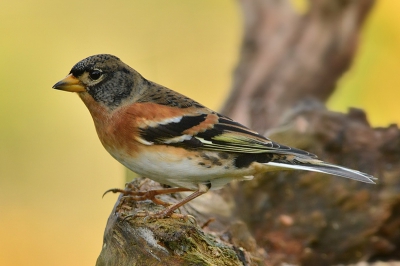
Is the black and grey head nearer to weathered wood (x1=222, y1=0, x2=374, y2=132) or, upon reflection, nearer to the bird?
the bird

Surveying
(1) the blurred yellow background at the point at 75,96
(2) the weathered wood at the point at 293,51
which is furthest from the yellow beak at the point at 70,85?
(1) the blurred yellow background at the point at 75,96

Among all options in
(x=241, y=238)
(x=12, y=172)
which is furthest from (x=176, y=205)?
(x=12, y=172)

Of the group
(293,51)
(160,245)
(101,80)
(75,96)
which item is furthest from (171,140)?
(75,96)

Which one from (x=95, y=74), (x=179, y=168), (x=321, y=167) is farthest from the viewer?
(x=95, y=74)

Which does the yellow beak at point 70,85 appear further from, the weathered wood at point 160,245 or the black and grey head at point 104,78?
the weathered wood at point 160,245

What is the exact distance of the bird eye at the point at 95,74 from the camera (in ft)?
9.86

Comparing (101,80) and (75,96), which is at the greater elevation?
(75,96)

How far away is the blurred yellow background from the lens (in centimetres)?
530

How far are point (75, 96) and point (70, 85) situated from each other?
342 centimetres

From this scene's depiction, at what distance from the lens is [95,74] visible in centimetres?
302

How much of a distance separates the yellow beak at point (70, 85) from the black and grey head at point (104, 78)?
0.06 ft

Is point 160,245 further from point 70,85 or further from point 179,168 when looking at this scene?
point 70,85

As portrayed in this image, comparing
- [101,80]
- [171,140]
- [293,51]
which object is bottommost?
[171,140]

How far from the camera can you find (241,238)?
2975 mm
